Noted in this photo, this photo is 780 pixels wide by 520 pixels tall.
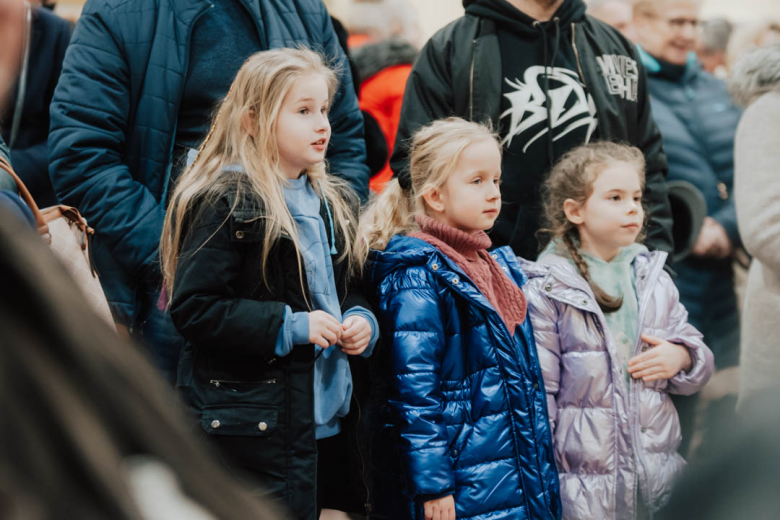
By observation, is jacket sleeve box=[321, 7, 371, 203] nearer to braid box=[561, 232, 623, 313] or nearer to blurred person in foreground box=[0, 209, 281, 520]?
braid box=[561, 232, 623, 313]

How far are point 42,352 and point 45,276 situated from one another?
38 mm

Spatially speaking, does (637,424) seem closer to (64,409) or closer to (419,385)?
(419,385)

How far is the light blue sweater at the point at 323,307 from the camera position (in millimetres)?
2293

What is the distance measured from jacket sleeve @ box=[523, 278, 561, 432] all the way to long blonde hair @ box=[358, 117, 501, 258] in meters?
0.44

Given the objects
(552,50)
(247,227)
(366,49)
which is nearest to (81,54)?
(247,227)

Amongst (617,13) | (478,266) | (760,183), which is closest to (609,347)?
(478,266)

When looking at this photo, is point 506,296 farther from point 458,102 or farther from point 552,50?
point 552,50

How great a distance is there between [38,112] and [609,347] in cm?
194

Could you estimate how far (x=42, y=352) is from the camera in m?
0.45

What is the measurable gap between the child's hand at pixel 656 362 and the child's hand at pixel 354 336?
2.95 feet

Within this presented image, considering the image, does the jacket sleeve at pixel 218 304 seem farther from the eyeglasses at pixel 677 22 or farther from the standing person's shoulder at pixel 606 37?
the eyeglasses at pixel 677 22

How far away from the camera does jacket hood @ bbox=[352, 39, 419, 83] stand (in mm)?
4090

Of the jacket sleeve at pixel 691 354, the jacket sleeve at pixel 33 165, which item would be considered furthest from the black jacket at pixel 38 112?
→ the jacket sleeve at pixel 691 354

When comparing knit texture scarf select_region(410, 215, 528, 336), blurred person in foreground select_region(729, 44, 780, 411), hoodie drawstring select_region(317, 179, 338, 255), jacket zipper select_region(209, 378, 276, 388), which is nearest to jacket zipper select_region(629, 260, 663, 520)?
knit texture scarf select_region(410, 215, 528, 336)
